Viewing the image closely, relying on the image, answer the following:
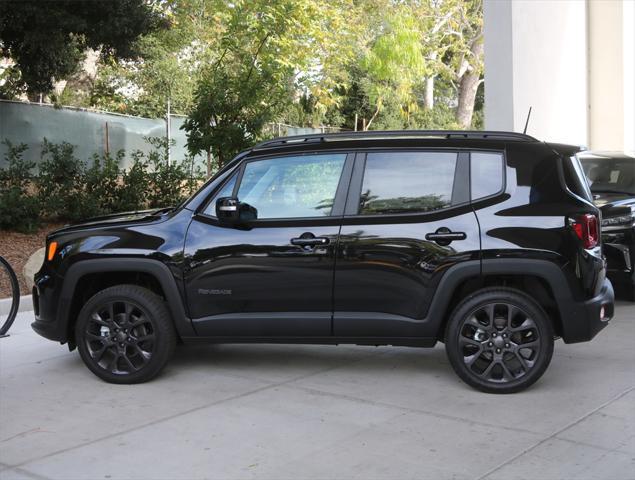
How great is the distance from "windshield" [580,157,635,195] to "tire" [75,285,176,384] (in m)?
5.71

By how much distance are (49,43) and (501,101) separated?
7288 mm

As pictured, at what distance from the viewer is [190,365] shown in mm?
7121

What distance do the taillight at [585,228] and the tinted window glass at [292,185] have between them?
5.56 ft

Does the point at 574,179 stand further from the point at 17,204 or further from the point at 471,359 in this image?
the point at 17,204

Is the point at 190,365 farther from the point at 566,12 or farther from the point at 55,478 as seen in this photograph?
the point at 566,12

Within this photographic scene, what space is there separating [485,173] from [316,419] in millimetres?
2098

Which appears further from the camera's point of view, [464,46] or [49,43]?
[464,46]

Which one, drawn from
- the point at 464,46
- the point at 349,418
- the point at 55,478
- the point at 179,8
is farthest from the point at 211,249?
the point at 464,46

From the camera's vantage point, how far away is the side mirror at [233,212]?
6289mm

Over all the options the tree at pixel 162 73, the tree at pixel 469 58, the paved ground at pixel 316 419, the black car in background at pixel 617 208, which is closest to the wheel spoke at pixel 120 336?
the paved ground at pixel 316 419

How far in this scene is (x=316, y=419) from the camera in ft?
18.3

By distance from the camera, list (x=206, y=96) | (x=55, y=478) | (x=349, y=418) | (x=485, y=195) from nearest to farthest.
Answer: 1. (x=55, y=478)
2. (x=349, y=418)
3. (x=485, y=195)
4. (x=206, y=96)

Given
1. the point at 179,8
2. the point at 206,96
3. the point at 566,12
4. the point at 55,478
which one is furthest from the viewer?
Answer: the point at 179,8

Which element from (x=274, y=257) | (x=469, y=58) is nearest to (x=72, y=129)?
(x=274, y=257)
